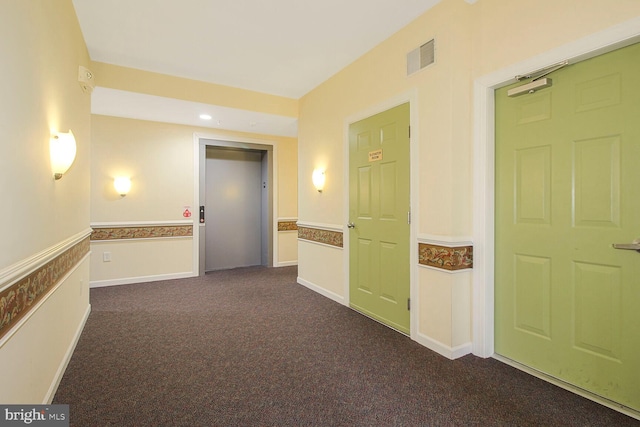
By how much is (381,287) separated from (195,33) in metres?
2.99

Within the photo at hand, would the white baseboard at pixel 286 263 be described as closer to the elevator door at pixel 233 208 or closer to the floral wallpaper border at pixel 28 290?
the elevator door at pixel 233 208

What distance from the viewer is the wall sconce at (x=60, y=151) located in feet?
6.22

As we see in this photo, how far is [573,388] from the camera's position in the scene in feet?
6.29

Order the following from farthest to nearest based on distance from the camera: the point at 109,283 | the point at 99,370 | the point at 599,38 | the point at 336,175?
the point at 109,283 < the point at 336,175 < the point at 99,370 < the point at 599,38

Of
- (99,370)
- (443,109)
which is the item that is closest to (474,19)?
(443,109)

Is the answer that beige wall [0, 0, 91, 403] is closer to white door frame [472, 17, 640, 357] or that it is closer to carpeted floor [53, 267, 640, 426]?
carpeted floor [53, 267, 640, 426]

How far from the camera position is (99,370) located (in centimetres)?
220

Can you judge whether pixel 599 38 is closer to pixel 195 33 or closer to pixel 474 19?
pixel 474 19

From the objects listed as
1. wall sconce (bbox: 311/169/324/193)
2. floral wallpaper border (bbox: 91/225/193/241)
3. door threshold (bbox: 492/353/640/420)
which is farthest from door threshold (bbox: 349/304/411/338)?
floral wallpaper border (bbox: 91/225/193/241)

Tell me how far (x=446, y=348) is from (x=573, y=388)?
29.6 inches

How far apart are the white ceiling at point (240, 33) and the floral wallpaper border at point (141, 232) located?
2.34 m

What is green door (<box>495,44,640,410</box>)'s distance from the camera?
172 cm

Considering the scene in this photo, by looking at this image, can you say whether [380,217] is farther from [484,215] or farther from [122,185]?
[122,185]

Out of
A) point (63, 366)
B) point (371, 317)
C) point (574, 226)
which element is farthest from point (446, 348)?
point (63, 366)
